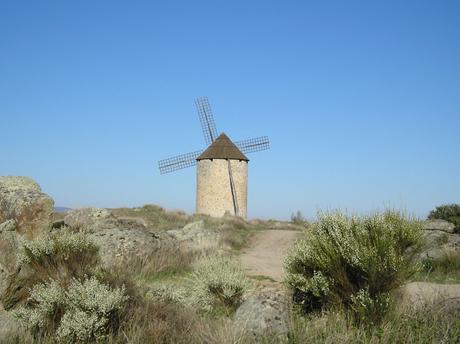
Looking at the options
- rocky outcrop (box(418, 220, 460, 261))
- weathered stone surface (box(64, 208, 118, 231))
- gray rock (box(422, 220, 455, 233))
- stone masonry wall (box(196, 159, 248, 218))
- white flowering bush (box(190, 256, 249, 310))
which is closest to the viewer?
white flowering bush (box(190, 256, 249, 310))

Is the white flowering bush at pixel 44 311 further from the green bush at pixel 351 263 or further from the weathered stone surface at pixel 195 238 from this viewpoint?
the weathered stone surface at pixel 195 238

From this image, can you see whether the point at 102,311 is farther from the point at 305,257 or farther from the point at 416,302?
the point at 416,302

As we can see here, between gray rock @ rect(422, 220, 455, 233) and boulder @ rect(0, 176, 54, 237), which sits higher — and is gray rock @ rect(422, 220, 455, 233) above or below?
below

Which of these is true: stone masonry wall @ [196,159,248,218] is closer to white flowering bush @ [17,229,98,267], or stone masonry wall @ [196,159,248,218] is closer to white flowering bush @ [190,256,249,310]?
white flowering bush @ [190,256,249,310]

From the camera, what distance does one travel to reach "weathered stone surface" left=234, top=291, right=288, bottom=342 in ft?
17.3

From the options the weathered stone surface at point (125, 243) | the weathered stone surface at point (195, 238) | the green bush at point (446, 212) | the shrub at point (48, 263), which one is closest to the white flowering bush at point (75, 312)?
the shrub at point (48, 263)

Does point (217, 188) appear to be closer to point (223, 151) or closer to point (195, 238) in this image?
point (223, 151)

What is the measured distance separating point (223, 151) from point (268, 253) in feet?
60.0

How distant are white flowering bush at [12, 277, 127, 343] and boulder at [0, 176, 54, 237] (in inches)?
322

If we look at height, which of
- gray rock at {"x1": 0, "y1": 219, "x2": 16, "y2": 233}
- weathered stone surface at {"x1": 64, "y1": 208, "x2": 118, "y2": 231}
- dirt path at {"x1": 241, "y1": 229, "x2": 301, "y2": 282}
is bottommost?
dirt path at {"x1": 241, "y1": 229, "x2": 301, "y2": 282}

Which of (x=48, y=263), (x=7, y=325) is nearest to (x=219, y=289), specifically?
(x=48, y=263)

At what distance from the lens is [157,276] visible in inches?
401

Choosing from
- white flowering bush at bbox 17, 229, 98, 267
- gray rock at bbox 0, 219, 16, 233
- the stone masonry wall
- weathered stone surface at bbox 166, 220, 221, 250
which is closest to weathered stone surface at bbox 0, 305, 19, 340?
white flowering bush at bbox 17, 229, 98, 267

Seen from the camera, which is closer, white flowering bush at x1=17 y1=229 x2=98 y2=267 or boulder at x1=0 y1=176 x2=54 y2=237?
white flowering bush at x1=17 y1=229 x2=98 y2=267
